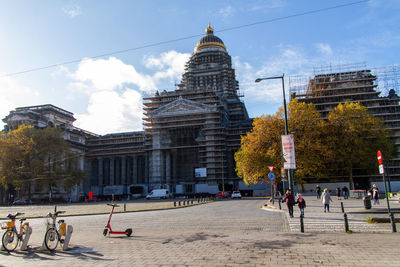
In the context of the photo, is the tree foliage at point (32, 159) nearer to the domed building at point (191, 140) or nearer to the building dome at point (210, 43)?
the domed building at point (191, 140)

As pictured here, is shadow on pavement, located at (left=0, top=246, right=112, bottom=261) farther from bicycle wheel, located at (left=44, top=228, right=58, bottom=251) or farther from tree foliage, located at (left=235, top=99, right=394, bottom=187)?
tree foliage, located at (left=235, top=99, right=394, bottom=187)

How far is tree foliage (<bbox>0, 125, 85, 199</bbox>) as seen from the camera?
5691cm

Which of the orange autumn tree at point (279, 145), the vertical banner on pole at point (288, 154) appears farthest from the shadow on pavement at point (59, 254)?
the orange autumn tree at point (279, 145)

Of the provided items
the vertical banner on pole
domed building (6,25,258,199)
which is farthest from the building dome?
the vertical banner on pole

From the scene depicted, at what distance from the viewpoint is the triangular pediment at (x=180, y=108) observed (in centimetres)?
7531

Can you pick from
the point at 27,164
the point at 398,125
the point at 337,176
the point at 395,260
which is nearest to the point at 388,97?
the point at 398,125

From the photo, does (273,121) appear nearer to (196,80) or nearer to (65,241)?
(65,241)

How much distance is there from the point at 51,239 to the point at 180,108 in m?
66.1

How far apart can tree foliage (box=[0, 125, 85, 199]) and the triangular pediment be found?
916 inches

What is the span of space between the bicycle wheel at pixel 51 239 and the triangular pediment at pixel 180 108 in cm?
6435

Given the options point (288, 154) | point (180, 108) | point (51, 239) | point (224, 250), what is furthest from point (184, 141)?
point (224, 250)

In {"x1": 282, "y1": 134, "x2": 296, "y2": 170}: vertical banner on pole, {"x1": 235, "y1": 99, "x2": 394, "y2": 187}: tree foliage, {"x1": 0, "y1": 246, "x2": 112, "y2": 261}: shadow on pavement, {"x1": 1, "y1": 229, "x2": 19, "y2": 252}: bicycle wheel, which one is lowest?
{"x1": 0, "y1": 246, "x2": 112, "y2": 261}: shadow on pavement

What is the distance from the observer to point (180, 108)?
76.4 m

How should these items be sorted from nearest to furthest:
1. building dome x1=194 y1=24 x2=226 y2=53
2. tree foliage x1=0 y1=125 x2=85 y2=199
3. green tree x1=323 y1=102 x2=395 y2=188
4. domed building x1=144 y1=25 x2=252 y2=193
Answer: green tree x1=323 y1=102 x2=395 y2=188 < tree foliage x1=0 y1=125 x2=85 y2=199 < domed building x1=144 y1=25 x2=252 y2=193 < building dome x1=194 y1=24 x2=226 y2=53
